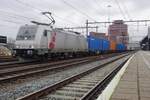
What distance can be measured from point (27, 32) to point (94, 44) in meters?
23.2

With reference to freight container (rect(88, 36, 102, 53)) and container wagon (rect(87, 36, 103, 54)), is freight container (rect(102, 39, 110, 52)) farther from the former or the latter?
freight container (rect(88, 36, 102, 53))

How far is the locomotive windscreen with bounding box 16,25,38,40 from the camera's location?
2674 cm

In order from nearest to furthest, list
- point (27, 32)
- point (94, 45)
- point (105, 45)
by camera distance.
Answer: point (27, 32) → point (94, 45) → point (105, 45)

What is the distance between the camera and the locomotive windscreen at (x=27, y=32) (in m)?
26.7

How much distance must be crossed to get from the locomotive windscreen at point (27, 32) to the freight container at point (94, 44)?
19.4 meters

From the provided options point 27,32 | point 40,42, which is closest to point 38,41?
point 40,42

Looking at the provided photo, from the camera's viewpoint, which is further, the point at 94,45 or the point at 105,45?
the point at 105,45

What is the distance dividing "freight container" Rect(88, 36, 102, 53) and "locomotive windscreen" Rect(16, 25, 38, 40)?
63.7 feet

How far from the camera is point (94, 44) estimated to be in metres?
49.4

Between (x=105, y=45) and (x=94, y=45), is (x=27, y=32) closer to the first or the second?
(x=94, y=45)

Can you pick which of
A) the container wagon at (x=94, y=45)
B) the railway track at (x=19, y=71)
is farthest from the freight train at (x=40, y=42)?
the container wagon at (x=94, y=45)

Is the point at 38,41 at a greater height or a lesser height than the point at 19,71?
greater

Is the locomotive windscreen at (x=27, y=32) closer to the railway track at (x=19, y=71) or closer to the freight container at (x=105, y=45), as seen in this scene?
the railway track at (x=19, y=71)

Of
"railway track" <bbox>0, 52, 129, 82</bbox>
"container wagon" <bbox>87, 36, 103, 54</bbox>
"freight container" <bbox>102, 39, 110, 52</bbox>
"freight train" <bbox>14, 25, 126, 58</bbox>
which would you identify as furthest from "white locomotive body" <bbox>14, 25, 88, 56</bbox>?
"freight container" <bbox>102, 39, 110, 52</bbox>
